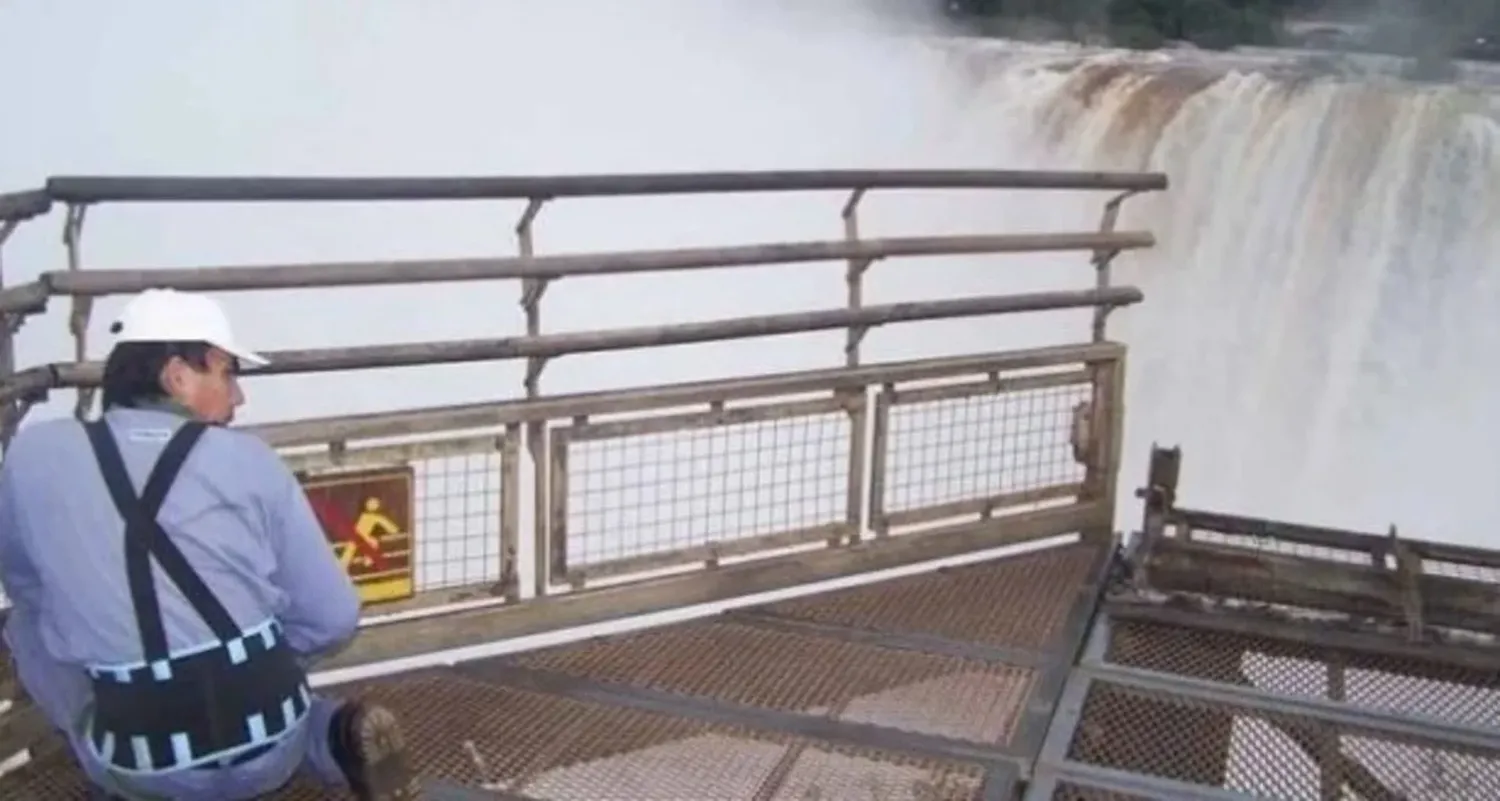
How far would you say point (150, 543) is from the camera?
286cm

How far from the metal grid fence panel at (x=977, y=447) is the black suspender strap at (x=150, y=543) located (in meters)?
2.87

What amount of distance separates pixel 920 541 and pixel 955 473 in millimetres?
299

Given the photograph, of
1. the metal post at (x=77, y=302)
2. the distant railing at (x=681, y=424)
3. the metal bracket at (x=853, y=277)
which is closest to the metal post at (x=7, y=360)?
the distant railing at (x=681, y=424)

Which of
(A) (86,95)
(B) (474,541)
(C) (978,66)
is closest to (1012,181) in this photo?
(B) (474,541)

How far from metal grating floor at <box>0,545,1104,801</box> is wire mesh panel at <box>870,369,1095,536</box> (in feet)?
1.31

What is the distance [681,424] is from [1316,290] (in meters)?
13.3

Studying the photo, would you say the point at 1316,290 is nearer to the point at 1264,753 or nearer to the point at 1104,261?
the point at 1104,261

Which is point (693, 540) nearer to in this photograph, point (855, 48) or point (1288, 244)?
point (1288, 244)

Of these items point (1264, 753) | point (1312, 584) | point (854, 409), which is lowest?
point (1264, 753)

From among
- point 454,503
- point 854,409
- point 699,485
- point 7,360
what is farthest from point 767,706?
point 7,360

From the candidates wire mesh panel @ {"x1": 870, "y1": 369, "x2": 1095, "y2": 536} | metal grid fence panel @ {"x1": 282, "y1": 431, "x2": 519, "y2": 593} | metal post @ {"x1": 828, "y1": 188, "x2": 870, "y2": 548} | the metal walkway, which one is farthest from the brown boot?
wire mesh panel @ {"x1": 870, "y1": 369, "x2": 1095, "y2": 536}

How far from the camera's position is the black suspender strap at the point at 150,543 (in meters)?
2.86

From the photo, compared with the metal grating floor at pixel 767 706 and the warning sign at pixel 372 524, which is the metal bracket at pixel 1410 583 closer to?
the metal grating floor at pixel 767 706

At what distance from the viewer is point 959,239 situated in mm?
5570
